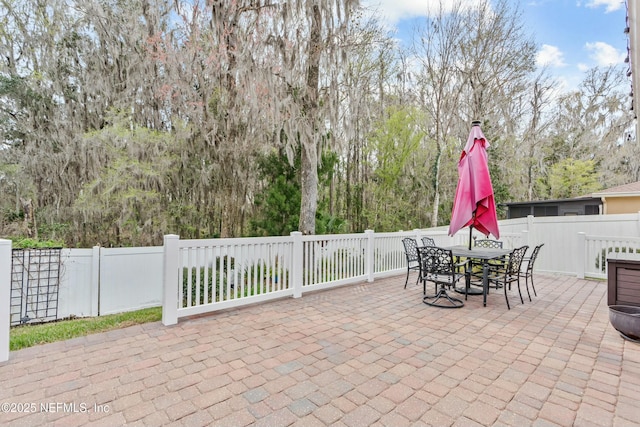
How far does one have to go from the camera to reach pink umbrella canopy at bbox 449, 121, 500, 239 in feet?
14.9

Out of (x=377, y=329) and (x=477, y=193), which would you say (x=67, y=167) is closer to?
(x=377, y=329)

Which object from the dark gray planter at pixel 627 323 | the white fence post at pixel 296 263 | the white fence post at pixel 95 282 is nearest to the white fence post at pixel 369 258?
the white fence post at pixel 296 263

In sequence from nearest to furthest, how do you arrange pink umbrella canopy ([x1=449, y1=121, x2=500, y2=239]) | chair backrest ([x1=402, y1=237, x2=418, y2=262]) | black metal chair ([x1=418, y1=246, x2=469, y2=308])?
black metal chair ([x1=418, y1=246, x2=469, y2=308]) → pink umbrella canopy ([x1=449, y1=121, x2=500, y2=239]) → chair backrest ([x1=402, y1=237, x2=418, y2=262])

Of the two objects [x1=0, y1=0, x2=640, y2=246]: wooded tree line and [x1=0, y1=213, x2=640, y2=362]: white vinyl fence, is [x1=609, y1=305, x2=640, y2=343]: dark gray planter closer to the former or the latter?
[x1=0, y1=213, x2=640, y2=362]: white vinyl fence

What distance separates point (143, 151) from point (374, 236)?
575 cm

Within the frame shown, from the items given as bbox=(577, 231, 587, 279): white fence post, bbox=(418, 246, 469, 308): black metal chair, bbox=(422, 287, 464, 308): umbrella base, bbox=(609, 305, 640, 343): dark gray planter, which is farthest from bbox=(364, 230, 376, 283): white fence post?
bbox=(577, 231, 587, 279): white fence post

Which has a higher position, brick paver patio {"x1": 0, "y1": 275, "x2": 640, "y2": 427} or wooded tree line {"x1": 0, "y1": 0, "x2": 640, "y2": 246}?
wooded tree line {"x1": 0, "y1": 0, "x2": 640, "y2": 246}

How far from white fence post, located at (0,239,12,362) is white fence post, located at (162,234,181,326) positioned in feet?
4.08

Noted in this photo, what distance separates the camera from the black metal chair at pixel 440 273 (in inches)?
167

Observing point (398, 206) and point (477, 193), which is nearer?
point (477, 193)

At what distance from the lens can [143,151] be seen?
23.1 ft

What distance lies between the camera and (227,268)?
12.8 ft

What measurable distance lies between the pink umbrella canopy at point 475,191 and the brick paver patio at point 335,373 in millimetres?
1538

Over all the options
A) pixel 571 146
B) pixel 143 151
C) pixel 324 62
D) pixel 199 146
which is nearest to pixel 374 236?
pixel 324 62
